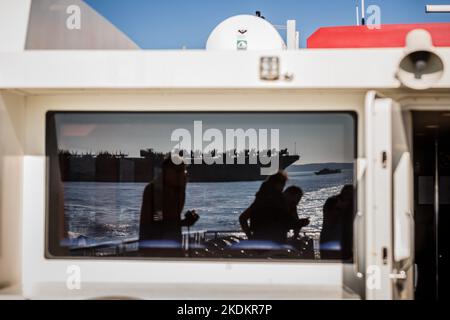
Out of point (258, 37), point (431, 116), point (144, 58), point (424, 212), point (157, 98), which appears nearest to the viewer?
point (144, 58)

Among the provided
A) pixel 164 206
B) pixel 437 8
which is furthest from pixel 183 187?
pixel 437 8

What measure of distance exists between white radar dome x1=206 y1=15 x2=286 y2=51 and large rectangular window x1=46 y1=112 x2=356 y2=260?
71 cm

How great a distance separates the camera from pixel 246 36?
132 inches

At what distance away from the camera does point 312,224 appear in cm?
289

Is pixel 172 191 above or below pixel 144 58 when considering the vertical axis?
below

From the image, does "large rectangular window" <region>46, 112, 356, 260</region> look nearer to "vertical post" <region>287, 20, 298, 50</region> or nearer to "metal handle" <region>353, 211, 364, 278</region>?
"metal handle" <region>353, 211, 364, 278</region>

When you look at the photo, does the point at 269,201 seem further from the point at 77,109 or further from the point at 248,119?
the point at 77,109

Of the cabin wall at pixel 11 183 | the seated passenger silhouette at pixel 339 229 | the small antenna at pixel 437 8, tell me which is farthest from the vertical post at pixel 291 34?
the cabin wall at pixel 11 183

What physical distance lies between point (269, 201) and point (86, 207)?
97cm

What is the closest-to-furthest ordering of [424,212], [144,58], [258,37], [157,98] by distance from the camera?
1. [144,58]
2. [157,98]
3. [258,37]
4. [424,212]

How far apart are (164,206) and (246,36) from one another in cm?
122

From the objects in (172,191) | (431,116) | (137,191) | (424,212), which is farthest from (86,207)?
(424,212)

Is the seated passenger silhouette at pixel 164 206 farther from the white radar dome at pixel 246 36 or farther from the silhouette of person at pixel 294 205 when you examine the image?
the white radar dome at pixel 246 36

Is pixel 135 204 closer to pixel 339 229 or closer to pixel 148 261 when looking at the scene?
pixel 148 261
